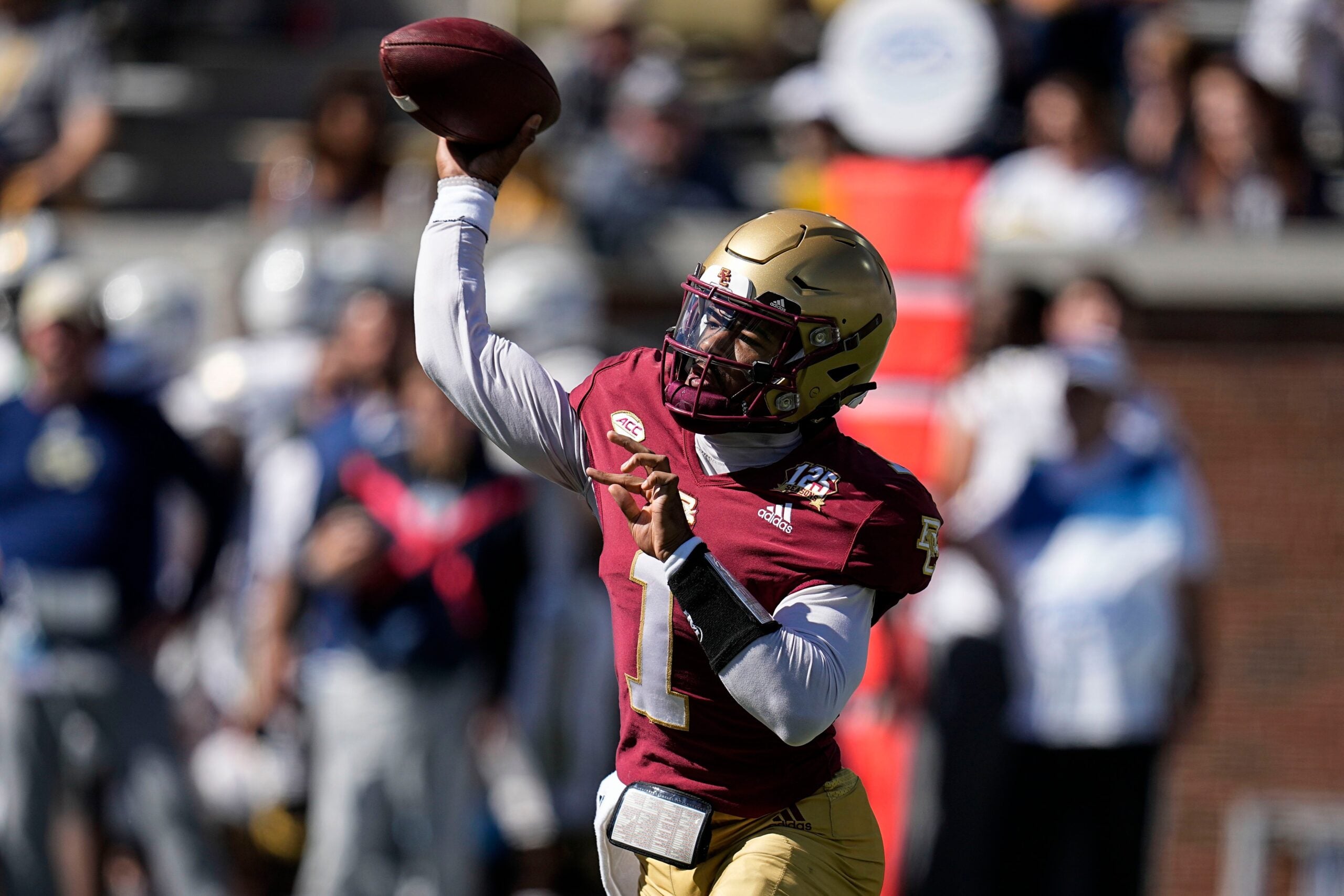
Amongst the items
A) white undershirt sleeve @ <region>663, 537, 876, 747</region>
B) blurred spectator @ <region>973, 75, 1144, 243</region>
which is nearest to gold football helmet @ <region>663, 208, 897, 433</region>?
white undershirt sleeve @ <region>663, 537, 876, 747</region>

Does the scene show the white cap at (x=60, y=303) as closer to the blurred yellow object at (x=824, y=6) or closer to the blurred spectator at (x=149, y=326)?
the blurred spectator at (x=149, y=326)

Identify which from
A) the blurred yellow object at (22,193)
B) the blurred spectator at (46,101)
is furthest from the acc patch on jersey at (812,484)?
the blurred spectator at (46,101)

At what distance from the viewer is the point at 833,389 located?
9.64 feet

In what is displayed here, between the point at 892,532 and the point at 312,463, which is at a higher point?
the point at 892,532

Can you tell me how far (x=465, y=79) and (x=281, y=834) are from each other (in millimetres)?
4058

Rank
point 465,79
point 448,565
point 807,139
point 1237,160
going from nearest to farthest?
1. point 465,79
2. point 448,565
3. point 1237,160
4. point 807,139

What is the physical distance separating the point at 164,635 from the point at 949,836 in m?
2.67

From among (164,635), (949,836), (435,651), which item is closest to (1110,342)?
(949,836)

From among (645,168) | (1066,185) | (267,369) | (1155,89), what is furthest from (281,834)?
(1155,89)

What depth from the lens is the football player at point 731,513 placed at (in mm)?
2787

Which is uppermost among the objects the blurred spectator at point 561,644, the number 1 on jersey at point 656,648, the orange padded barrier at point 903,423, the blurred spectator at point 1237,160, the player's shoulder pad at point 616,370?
the blurred spectator at point 1237,160

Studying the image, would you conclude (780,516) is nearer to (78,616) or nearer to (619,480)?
(619,480)

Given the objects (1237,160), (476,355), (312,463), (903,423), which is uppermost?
(1237,160)

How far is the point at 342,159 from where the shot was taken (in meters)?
7.45
